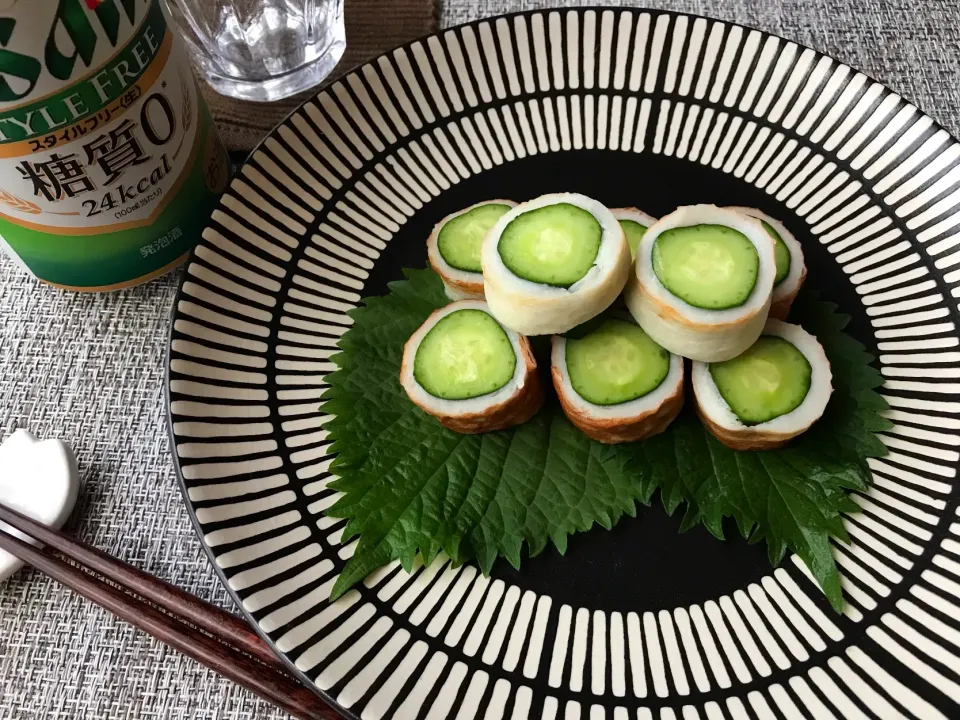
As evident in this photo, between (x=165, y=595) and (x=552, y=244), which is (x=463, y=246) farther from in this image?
(x=165, y=595)

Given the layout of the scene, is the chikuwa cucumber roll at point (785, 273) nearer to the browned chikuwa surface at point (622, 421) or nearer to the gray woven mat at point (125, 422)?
the browned chikuwa surface at point (622, 421)

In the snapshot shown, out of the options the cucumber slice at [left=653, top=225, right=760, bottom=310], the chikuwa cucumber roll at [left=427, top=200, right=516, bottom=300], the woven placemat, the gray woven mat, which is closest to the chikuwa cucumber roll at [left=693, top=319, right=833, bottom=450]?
the cucumber slice at [left=653, top=225, right=760, bottom=310]

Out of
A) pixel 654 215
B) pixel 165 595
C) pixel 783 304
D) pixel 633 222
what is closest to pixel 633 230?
pixel 633 222

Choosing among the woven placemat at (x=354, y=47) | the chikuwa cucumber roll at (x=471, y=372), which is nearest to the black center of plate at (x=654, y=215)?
the chikuwa cucumber roll at (x=471, y=372)

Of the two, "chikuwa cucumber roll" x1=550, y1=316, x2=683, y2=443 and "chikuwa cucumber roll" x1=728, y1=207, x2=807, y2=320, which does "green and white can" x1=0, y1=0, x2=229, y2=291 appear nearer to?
"chikuwa cucumber roll" x1=550, y1=316, x2=683, y2=443

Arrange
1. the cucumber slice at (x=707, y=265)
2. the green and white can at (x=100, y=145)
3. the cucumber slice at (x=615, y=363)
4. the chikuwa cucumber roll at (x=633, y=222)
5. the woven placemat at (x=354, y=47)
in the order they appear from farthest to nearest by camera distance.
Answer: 1. the woven placemat at (x=354, y=47)
2. the chikuwa cucumber roll at (x=633, y=222)
3. the cucumber slice at (x=615, y=363)
4. the cucumber slice at (x=707, y=265)
5. the green and white can at (x=100, y=145)

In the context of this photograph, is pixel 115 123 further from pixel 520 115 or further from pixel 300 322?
pixel 520 115

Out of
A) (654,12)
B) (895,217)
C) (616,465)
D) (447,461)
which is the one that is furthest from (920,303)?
(447,461)
